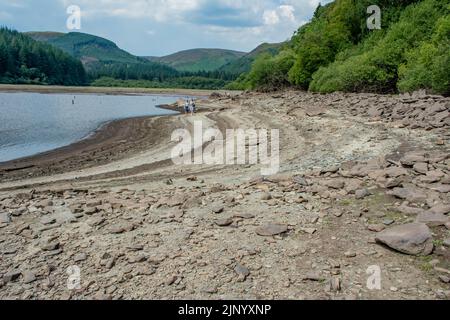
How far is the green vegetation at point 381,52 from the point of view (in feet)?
101

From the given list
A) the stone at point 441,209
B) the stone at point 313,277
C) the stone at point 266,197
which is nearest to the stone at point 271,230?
the stone at point 313,277

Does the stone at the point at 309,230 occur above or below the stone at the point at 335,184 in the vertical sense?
below

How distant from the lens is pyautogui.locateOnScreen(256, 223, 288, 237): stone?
28.7ft

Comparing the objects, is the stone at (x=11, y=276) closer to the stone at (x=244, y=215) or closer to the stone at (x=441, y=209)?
the stone at (x=244, y=215)

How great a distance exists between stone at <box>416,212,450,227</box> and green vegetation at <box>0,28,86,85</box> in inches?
6512

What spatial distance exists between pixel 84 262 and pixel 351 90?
132ft

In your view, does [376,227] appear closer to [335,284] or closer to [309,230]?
[309,230]

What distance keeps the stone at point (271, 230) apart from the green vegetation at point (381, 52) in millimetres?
21994

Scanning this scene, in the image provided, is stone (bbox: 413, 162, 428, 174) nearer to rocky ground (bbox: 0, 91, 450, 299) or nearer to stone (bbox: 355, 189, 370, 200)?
rocky ground (bbox: 0, 91, 450, 299)

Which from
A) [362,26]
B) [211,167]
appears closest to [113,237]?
[211,167]

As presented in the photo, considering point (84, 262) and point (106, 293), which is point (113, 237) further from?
point (106, 293)

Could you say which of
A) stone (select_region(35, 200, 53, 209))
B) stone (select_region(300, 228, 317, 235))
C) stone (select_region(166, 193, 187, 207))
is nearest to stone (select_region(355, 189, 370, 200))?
stone (select_region(300, 228, 317, 235))

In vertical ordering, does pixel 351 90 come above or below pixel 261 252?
above
